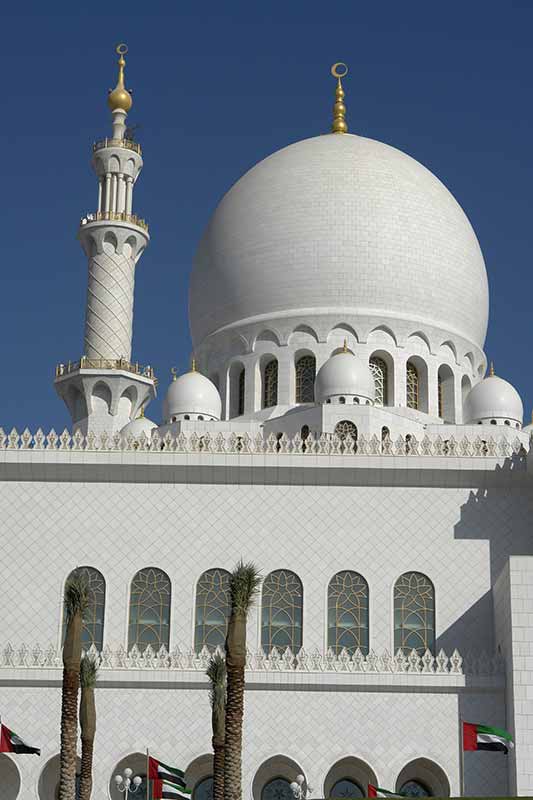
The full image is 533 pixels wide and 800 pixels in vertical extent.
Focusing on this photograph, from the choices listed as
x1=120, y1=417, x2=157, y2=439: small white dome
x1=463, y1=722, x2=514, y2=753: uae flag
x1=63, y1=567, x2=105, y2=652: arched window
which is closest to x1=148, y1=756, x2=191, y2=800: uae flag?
x1=63, y1=567, x2=105, y2=652: arched window

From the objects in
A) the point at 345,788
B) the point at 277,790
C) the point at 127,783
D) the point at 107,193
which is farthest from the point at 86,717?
the point at 107,193

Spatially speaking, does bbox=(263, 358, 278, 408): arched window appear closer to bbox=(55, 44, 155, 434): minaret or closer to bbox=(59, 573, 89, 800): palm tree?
bbox=(55, 44, 155, 434): minaret

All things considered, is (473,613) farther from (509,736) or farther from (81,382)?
(81,382)

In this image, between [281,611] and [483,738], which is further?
[281,611]

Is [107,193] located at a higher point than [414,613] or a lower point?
higher

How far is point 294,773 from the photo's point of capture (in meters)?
21.6

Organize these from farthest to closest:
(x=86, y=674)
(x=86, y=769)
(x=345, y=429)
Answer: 1. (x=345, y=429)
2. (x=86, y=674)
3. (x=86, y=769)

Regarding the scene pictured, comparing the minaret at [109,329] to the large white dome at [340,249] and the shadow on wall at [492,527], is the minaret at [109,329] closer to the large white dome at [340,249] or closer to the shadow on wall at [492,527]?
the large white dome at [340,249]

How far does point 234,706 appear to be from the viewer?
15.5 m

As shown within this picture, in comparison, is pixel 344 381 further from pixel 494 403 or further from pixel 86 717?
pixel 86 717

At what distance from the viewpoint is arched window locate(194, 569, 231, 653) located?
2272cm

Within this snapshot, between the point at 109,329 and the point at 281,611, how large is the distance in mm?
8110

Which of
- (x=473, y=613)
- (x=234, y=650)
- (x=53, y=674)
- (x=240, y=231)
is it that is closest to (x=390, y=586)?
(x=473, y=613)

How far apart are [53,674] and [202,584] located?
9.65 ft
